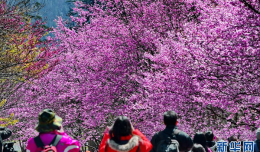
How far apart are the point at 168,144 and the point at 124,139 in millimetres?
813

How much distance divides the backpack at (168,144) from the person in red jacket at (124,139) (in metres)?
0.55

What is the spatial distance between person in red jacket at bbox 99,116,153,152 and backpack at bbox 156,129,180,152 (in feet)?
1.82

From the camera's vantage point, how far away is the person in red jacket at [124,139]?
13.9 feet

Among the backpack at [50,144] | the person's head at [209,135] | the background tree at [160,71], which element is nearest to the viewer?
the backpack at [50,144]

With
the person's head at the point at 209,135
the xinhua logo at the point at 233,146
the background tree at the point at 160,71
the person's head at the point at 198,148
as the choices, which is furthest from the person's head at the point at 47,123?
the xinhua logo at the point at 233,146

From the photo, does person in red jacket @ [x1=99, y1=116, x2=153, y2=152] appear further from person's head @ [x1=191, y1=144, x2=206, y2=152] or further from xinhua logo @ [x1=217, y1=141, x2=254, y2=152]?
xinhua logo @ [x1=217, y1=141, x2=254, y2=152]

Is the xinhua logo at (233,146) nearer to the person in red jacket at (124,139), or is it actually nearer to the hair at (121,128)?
the person in red jacket at (124,139)

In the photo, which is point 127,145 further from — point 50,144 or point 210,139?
point 210,139

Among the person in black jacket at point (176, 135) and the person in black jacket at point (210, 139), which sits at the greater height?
the person in black jacket at point (210, 139)

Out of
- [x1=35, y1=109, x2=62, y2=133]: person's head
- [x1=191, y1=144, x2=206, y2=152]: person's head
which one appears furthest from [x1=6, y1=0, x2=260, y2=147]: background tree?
[x1=35, y1=109, x2=62, y2=133]: person's head

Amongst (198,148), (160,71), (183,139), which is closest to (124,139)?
(183,139)

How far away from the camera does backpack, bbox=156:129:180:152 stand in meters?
4.77

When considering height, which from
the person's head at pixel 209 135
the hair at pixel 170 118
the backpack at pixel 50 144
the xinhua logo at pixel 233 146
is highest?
the xinhua logo at pixel 233 146

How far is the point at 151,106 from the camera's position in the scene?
10.9 meters
